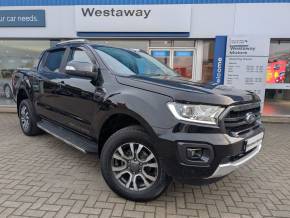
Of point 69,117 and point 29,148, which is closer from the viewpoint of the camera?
point 69,117

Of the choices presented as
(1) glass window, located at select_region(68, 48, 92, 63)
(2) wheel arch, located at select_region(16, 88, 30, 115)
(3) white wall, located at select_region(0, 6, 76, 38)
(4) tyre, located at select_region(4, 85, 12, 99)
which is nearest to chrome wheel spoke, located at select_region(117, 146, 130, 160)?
(1) glass window, located at select_region(68, 48, 92, 63)

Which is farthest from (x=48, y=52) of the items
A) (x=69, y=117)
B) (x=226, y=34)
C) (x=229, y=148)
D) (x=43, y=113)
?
(x=226, y=34)

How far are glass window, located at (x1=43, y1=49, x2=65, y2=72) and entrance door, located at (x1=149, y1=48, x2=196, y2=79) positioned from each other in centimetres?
409

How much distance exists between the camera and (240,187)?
11.3 feet

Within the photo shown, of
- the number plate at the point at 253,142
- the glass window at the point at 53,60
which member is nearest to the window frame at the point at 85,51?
the glass window at the point at 53,60

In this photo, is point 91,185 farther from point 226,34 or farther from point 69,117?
point 226,34

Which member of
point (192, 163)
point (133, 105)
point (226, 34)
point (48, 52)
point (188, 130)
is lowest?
point (192, 163)

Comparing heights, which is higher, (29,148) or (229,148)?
(229,148)

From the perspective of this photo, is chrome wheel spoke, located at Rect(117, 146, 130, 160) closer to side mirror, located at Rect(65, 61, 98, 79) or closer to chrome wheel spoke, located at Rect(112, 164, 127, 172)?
chrome wheel spoke, located at Rect(112, 164, 127, 172)

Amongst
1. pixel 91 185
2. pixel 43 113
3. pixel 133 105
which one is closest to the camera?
pixel 133 105

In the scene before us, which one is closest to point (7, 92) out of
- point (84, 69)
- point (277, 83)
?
point (84, 69)

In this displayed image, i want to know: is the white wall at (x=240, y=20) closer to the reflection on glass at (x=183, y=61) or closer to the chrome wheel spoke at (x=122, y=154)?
the reflection on glass at (x=183, y=61)

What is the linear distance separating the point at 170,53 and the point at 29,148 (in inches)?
210

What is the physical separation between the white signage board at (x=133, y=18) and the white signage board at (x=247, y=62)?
4.96 feet
